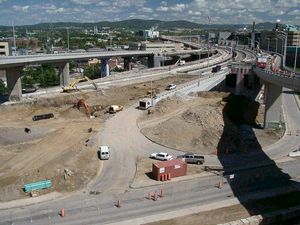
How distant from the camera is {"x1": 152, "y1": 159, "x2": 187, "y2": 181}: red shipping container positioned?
41000mm

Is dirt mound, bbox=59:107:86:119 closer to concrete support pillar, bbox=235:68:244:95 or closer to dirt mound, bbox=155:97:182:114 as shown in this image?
dirt mound, bbox=155:97:182:114

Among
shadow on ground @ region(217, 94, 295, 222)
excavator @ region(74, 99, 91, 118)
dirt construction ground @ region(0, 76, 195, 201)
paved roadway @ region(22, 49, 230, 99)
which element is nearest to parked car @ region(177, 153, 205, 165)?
shadow on ground @ region(217, 94, 295, 222)

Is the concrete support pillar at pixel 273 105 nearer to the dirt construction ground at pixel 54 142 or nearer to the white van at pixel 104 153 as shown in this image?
the dirt construction ground at pixel 54 142

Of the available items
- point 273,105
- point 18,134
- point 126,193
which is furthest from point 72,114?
point 273,105

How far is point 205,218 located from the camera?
1315 inches

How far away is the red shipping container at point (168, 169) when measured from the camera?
41000mm

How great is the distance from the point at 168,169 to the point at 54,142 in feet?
62.3

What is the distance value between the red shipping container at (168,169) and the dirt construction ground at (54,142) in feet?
22.6

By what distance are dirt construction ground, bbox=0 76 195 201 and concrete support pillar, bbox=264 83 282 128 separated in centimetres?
2589

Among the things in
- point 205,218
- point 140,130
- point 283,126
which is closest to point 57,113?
point 140,130

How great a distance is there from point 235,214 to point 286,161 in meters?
16.7

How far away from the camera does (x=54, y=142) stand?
5306cm

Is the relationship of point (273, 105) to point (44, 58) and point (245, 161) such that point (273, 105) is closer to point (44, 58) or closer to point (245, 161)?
point (245, 161)

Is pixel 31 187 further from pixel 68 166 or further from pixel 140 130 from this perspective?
pixel 140 130
